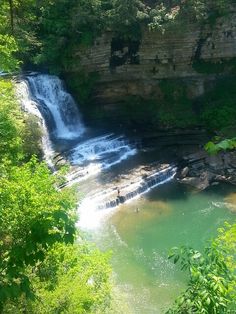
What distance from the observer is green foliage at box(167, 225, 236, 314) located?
14.6ft

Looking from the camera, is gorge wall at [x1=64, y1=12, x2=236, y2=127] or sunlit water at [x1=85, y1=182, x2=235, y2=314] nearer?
sunlit water at [x1=85, y1=182, x2=235, y2=314]

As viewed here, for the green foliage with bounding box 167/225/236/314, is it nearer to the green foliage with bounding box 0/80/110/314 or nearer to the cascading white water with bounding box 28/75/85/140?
the green foliage with bounding box 0/80/110/314

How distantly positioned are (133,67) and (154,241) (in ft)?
34.3

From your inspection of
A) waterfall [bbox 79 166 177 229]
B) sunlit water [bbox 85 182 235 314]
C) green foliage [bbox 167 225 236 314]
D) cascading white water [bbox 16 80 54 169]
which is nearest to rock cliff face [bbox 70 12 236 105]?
cascading white water [bbox 16 80 54 169]

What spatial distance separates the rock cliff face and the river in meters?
2.32

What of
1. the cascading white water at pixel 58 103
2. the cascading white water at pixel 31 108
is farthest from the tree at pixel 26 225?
the cascading white water at pixel 58 103

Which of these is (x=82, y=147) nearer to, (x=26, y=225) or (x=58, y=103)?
(x=58, y=103)

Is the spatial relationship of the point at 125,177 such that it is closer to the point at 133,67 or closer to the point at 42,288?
the point at 133,67

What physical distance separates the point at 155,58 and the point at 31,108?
22.3 feet

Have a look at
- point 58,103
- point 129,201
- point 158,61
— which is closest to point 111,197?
point 129,201

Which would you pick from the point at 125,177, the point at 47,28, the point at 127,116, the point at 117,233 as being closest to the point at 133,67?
the point at 127,116

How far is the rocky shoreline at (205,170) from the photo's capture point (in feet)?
62.4

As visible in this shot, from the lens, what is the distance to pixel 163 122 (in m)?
22.5

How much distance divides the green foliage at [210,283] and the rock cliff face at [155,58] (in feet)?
58.7
